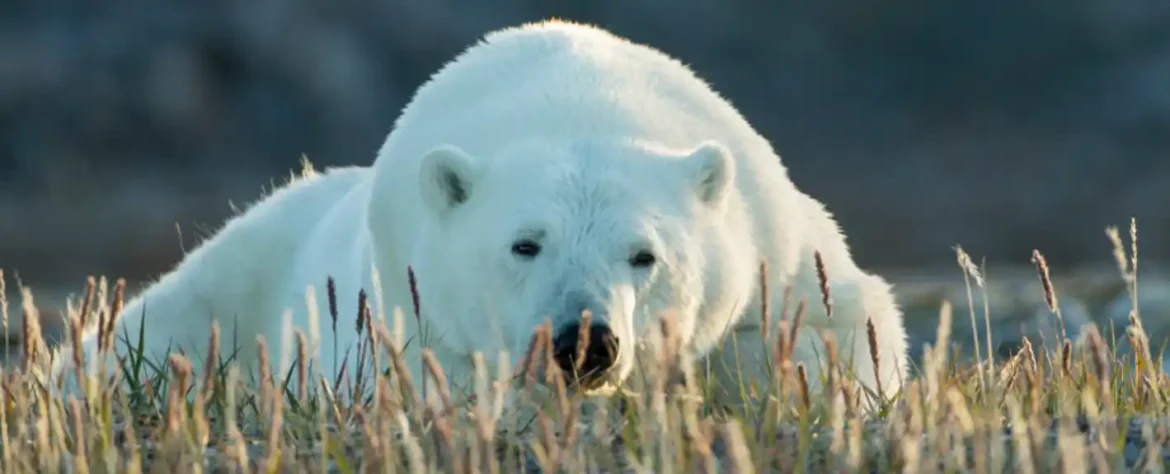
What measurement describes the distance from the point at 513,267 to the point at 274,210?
2.76 m

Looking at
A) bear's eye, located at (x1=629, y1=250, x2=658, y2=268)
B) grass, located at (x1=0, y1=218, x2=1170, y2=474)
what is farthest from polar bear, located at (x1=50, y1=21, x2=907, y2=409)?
grass, located at (x1=0, y1=218, x2=1170, y2=474)

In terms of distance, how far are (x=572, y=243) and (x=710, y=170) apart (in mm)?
693

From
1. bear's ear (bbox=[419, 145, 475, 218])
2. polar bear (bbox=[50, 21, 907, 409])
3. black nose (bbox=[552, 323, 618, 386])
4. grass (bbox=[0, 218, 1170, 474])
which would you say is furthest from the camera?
bear's ear (bbox=[419, 145, 475, 218])

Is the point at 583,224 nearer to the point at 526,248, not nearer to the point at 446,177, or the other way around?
the point at 526,248

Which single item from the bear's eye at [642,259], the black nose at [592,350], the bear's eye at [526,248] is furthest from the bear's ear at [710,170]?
the black nose at [592,350]

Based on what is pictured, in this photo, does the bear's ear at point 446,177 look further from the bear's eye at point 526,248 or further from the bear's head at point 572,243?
the bear's eye at point 526,248

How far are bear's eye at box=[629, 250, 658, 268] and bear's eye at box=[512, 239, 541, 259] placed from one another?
0.29 m

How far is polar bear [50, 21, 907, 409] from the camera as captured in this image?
5.40 m

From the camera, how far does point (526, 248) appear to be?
547 cm

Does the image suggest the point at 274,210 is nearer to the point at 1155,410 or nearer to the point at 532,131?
the point at 532,131

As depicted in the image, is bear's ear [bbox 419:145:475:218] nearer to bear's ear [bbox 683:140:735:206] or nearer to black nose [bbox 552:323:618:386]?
bear's ear [bbox 683:140:735:206]

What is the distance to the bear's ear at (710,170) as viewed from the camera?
19.2 ft

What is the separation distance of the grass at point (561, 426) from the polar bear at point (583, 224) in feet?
2.09

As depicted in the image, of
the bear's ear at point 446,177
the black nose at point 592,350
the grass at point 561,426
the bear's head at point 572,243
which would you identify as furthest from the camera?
the bear's ear at point 446,177
